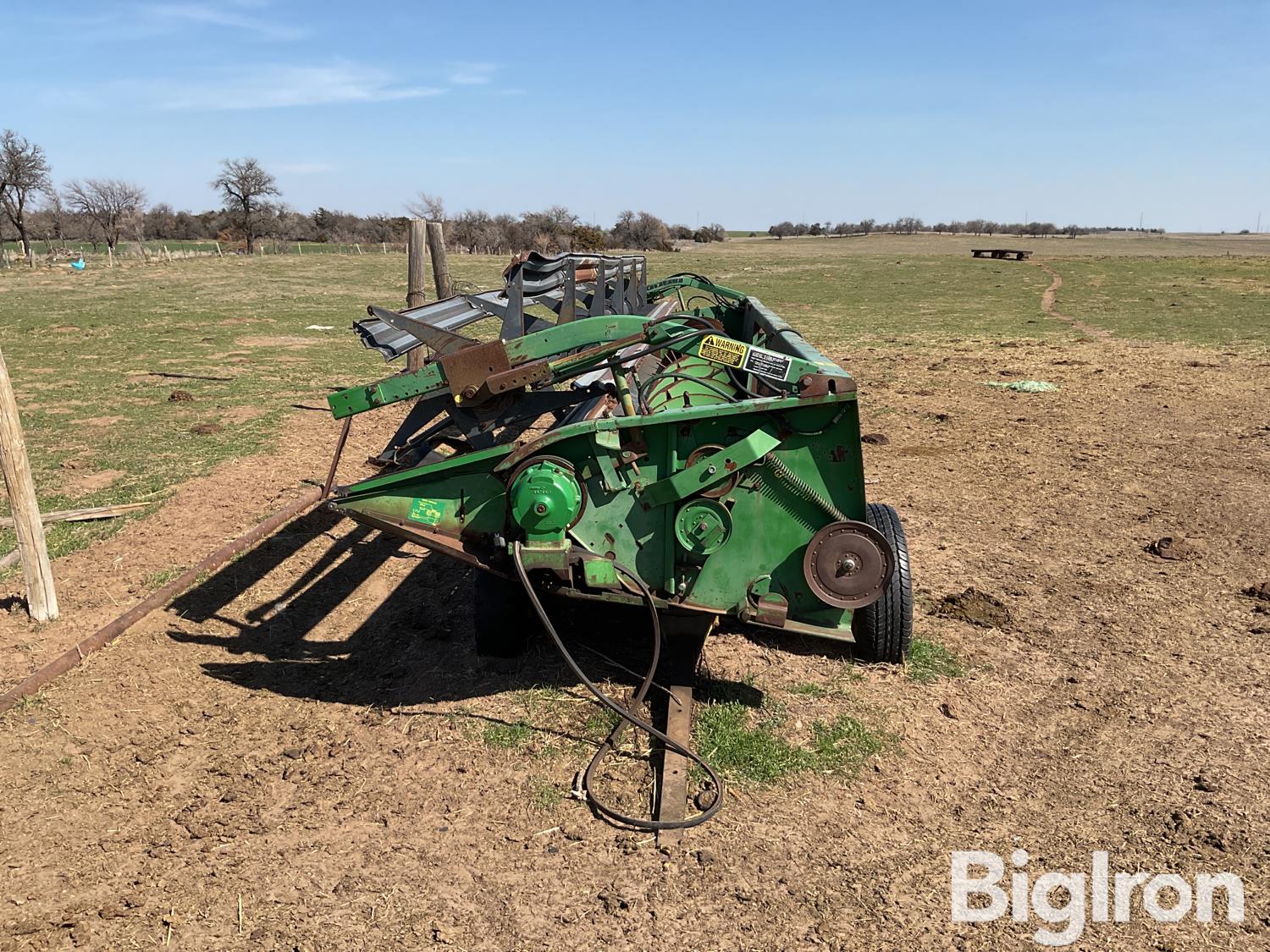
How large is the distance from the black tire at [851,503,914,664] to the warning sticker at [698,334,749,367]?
1198 mm

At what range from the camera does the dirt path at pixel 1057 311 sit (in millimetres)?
16781

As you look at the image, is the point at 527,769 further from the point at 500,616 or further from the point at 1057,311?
the point at 1057,311

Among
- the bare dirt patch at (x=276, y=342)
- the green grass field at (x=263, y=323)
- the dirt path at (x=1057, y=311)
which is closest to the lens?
the green grass field at (x=263, y=323)

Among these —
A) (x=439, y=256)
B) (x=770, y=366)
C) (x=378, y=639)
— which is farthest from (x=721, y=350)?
(x=439, y=256)

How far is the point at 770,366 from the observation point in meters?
3.61

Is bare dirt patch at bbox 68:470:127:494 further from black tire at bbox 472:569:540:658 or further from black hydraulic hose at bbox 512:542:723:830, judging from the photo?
black hydraulic hose at bbox 512:542:723:830

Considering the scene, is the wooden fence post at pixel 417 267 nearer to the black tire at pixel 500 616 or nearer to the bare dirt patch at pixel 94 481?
the bare dirt patch at pixel 94 481

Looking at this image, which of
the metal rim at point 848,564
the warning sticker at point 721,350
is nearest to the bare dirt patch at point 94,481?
the warning sticker at point 721,350

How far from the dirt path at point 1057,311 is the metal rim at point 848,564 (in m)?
14.7

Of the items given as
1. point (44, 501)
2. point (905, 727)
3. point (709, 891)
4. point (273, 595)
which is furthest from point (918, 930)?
point (44, 501)

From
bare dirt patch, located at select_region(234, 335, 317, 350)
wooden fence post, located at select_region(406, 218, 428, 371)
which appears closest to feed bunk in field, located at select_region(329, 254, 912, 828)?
wooden fence post, located at select_region(406, 218, 428, 371)

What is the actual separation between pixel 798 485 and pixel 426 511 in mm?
1601

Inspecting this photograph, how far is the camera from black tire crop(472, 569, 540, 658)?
4.30m

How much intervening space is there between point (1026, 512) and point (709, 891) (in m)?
4.85
